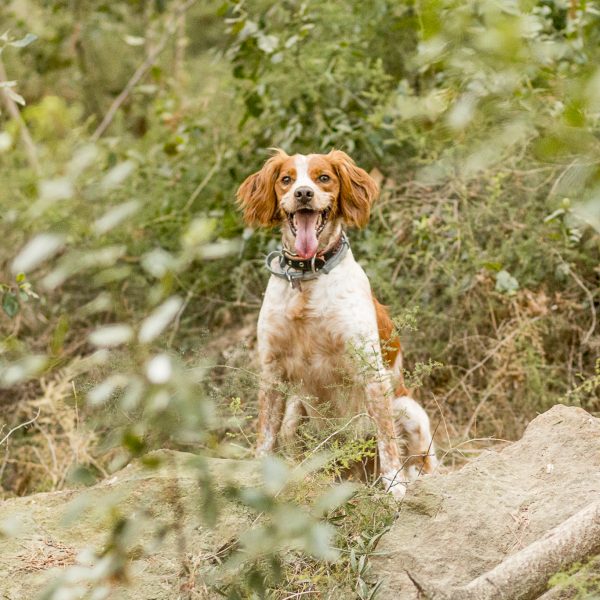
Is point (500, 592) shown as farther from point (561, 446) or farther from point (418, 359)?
point (418, 359)

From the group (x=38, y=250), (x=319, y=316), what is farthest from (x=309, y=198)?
(x=38, y=250)

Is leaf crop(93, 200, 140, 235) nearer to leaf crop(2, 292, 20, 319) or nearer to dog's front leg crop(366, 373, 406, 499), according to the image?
dog's front leg crop(366, 373, 406, 499)

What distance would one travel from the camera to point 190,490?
11.4 ft

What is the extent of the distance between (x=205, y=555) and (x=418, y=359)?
265 cm

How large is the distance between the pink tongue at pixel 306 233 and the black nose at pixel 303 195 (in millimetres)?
88

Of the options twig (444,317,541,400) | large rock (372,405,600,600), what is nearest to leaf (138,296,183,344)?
large rock (372,405,600,600)

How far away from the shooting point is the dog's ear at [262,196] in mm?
4555

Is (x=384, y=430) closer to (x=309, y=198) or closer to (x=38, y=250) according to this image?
(x=309, y=198)

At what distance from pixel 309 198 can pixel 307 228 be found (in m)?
0.14

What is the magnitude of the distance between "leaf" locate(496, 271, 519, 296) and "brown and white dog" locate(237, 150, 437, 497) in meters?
0.80

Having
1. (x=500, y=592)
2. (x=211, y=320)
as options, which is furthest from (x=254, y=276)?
(x=500, y=592)

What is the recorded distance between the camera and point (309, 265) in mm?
4301

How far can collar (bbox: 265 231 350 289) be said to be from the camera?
169 inches

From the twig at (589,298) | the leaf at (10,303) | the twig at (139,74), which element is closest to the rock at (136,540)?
the leaf at (10,303)
